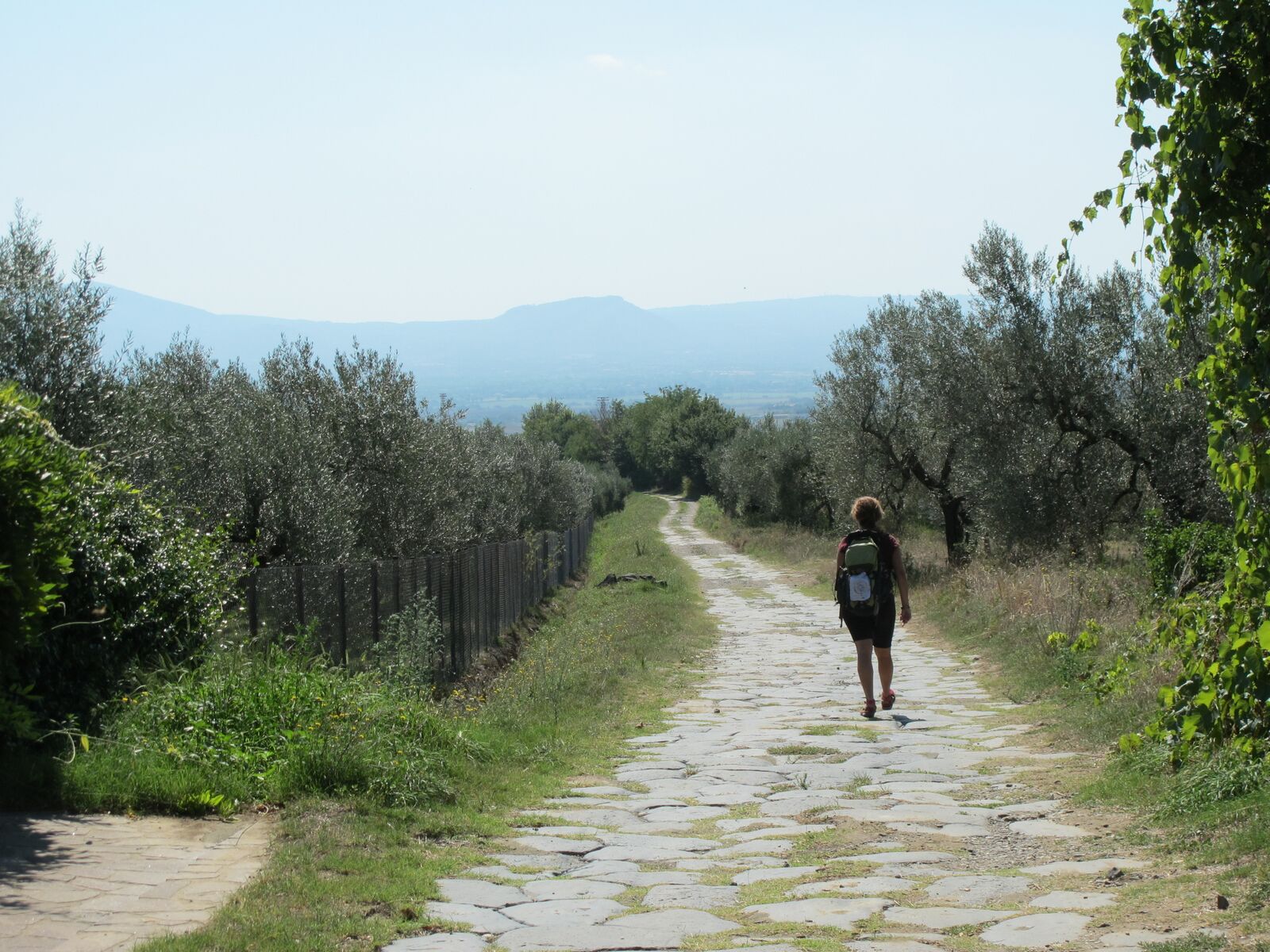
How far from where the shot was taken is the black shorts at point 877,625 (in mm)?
10531

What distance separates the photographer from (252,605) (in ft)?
36.3

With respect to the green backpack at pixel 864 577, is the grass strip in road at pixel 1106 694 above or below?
below

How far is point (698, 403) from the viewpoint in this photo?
95.6 meters

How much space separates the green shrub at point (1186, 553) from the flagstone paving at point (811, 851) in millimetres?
2283

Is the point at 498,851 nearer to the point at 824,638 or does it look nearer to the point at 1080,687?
the point at 1080,687

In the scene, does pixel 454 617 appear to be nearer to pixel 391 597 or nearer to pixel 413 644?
pixel 391 597

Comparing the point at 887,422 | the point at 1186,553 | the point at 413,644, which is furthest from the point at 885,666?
the point at 887,422

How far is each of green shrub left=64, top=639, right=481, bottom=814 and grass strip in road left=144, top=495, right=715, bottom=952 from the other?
0.86 ft

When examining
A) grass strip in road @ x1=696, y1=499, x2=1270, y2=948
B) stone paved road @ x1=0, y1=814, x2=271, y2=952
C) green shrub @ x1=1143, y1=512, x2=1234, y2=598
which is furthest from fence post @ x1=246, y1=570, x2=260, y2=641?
green shrub @ x1=1143, y1=512, x2=1234, y2=598

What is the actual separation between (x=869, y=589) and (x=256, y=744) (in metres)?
5.46

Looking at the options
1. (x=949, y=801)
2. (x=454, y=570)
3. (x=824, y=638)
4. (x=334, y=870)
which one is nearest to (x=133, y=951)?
(x=334, y=870)

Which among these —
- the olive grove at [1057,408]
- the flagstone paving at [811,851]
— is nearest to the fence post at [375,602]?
the flagstone paving at [811,851]

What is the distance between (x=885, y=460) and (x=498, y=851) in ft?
83.7

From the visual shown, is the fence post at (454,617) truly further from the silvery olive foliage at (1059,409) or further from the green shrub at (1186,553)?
the silvery olive foliage at (1059,409)
